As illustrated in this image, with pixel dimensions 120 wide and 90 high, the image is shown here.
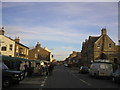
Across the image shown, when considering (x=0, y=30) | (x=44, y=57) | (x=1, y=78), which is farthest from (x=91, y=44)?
(x=1, y=78)

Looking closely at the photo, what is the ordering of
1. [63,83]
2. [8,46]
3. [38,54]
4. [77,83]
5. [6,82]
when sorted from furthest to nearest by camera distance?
[38,54] → [8,46] → [77,83] → [63,83] → [6,82]

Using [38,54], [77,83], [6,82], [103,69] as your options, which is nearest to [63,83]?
[77,83]

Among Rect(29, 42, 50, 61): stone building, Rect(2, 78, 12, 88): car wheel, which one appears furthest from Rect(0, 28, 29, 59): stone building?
Rect(29, 42, 50, 61): stone building

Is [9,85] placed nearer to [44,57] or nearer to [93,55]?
[93,55]

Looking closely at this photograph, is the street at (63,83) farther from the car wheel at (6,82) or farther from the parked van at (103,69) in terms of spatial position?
the parked van at (103,69)

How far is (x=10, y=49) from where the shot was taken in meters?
54.1

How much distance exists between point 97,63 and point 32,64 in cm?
1168

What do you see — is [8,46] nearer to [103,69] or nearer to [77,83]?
[103,69]

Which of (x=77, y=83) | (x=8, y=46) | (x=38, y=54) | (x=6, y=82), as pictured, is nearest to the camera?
(x=6, y=82)

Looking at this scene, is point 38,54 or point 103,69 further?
point 38,54

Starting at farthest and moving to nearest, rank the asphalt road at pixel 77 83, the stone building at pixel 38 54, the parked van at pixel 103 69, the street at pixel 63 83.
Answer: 1. the stone building at pixel 38 54
2. the parked van at pixel 103 69
3. the asphalt road at pixel 77 83
4. the street at pixel 63 83

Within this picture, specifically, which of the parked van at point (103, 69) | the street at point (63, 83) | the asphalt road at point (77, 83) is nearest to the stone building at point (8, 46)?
the parked van at point (103, 69)

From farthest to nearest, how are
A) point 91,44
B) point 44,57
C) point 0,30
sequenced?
point 44,57 < point 91,44 < point 0,30

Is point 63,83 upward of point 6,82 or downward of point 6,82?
downward
